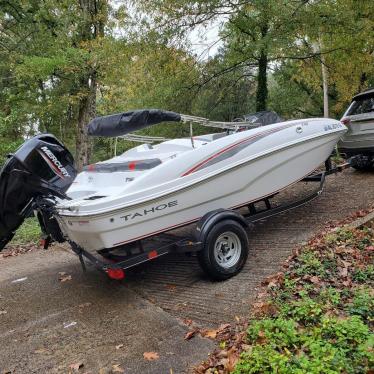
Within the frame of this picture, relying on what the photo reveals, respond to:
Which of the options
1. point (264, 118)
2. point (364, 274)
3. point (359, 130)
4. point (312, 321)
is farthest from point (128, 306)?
point (359, 130)

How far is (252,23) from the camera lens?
10.5 meters

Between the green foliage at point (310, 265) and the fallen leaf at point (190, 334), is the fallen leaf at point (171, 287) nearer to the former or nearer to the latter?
the fallen leaf at point (190, 334)

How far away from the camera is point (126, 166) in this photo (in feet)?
17.2

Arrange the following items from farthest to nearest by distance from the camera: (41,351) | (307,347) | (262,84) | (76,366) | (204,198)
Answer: (262,84) → (204,198) → (41,351) → (76,366) → (307,347)

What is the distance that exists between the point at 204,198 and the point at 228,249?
71 centimetres

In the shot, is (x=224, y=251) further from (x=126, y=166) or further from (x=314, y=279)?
(x=126, y=166)

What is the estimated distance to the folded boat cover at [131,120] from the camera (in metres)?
5.15

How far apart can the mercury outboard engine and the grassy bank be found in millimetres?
2714

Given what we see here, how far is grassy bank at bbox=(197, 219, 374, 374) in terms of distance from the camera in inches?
114

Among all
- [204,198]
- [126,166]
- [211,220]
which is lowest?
[211,220]

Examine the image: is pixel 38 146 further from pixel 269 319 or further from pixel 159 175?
pixel 269 319

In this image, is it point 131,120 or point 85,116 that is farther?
point 85,116

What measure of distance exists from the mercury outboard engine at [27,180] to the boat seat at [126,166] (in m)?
0.57

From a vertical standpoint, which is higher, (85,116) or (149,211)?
(85,116)
